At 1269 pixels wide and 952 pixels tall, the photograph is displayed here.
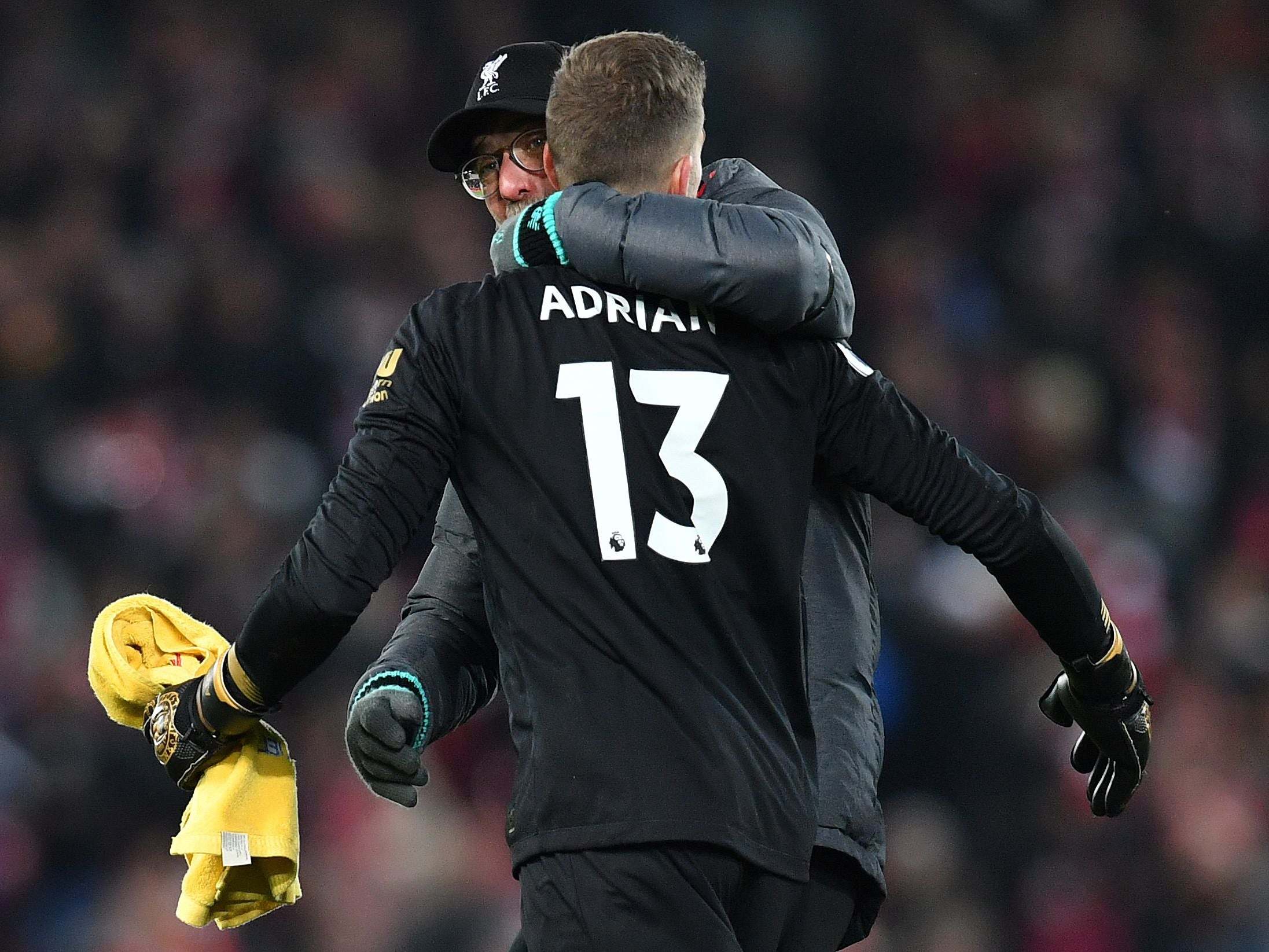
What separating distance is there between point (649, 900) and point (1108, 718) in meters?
0.75

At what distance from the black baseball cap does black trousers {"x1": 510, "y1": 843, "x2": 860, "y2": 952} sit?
117cm

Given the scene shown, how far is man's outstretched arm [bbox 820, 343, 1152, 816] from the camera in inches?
78.5

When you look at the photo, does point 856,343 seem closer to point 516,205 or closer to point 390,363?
point 516,205

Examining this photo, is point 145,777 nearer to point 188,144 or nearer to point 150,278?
point 150,278

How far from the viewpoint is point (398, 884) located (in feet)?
15.2

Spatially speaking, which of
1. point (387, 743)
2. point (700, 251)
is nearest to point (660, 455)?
point (700, 251)

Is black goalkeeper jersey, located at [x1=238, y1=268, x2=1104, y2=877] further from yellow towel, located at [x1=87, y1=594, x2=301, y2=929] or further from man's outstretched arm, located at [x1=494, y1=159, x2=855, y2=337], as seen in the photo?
yellow towel, located at [x1=87, y1=594, x2=301, y2=929]

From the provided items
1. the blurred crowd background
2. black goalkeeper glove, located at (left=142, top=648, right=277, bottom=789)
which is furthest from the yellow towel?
the blurred crowd background

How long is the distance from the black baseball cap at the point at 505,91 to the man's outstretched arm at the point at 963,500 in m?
Result: 0.75

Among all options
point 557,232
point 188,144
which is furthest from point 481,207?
point 557,232

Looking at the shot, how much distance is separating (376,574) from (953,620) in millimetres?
3607

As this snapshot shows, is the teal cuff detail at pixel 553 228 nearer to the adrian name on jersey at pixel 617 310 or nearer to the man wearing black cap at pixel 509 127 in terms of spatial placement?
the adrian name on jersey at pixel 617 310

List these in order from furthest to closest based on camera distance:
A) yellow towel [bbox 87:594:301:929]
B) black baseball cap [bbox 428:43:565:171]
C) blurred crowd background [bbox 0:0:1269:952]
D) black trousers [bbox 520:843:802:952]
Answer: blurred crowd background [bbox 0:0:1269:952] < black baseball cap [bbox 428:43:565:171] < yellow towel [bbox 87:594:301:929] < black trousers [bbox 520:843:802:952]

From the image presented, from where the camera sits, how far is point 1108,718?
7.27 ft
